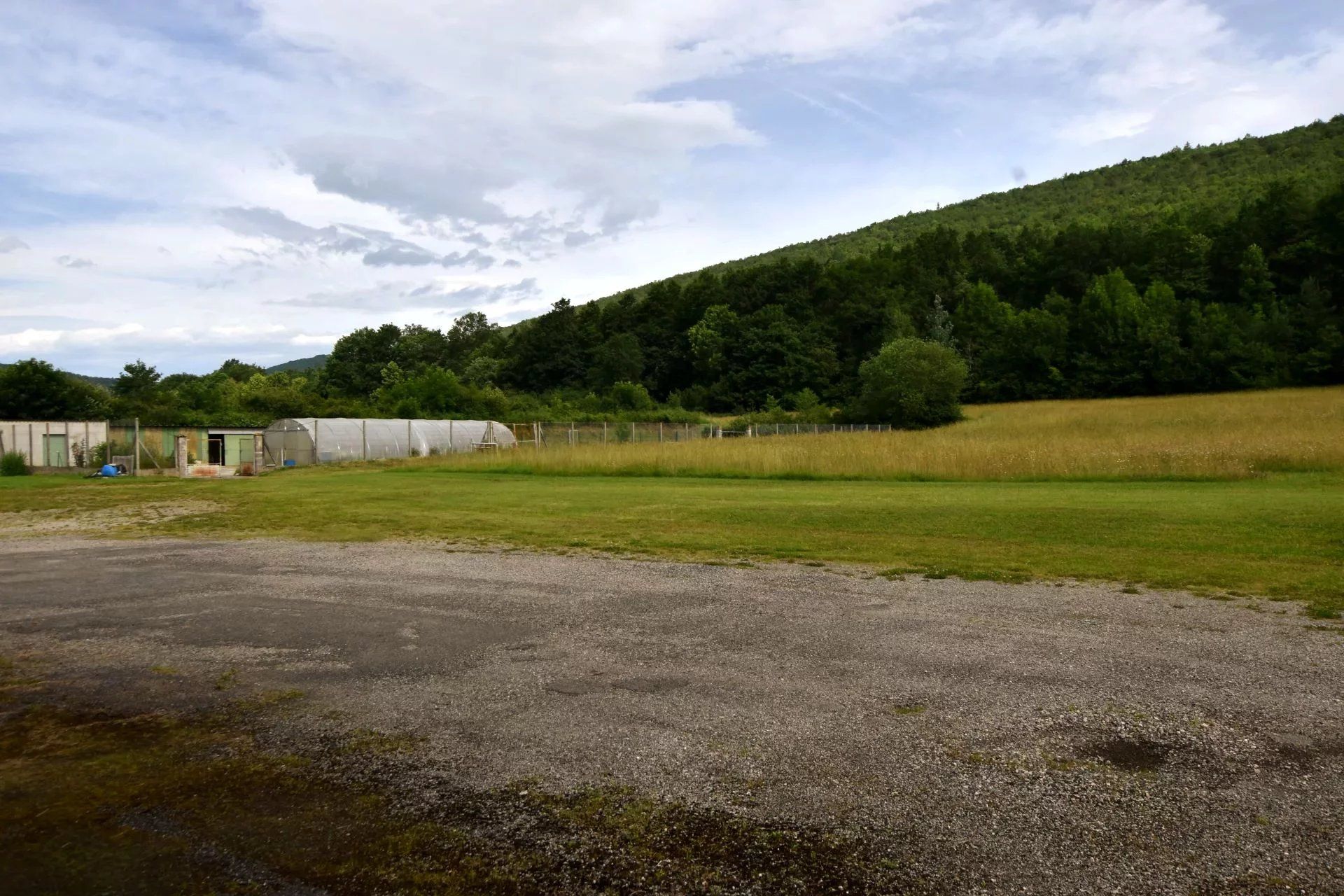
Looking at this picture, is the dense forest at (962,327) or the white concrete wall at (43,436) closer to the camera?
the white concrete wall at (43,436)

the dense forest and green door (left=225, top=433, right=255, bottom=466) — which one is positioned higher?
the dense forest

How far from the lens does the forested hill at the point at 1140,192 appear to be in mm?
94312

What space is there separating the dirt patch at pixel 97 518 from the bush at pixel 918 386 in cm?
5260

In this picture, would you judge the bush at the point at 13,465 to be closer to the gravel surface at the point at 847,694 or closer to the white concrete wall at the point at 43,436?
the white concrete wall at the point at 43,436

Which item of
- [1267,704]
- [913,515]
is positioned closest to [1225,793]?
[1267,704]

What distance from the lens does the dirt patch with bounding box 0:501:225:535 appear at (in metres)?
14.9

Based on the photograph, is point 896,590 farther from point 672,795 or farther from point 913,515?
point 913,515

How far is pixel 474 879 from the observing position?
3.35 m

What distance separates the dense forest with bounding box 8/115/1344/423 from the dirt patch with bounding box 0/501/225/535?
36.5m

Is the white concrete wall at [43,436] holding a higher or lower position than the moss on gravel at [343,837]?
higher

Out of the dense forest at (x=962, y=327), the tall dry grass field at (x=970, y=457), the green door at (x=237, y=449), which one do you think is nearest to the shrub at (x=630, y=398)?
the dense forest at (x=962, y=327)

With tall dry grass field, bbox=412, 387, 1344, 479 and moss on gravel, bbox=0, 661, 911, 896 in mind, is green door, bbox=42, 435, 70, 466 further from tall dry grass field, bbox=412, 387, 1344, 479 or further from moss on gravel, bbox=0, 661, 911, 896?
moss on gravel, bbox=0, 661, 911, 896

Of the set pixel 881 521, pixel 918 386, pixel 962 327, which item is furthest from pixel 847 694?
pixel 962 327

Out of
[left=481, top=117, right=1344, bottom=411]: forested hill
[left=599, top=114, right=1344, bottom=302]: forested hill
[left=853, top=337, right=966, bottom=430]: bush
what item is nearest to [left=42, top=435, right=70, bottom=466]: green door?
[left=853, top=337, right=966, bottom=430]: bush
